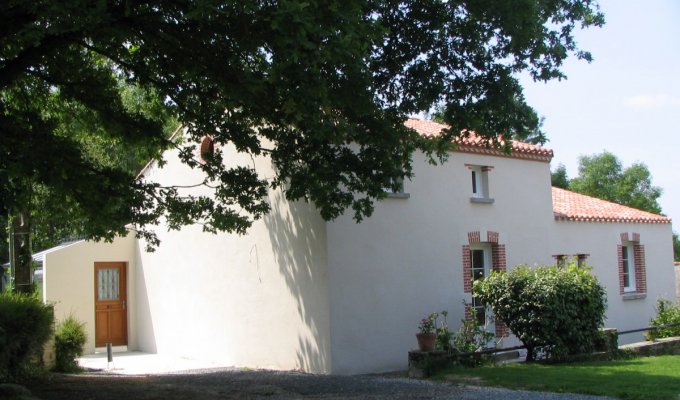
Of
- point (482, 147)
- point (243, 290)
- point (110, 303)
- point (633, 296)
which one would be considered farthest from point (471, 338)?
point (110, 303)

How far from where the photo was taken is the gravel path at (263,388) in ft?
35.6

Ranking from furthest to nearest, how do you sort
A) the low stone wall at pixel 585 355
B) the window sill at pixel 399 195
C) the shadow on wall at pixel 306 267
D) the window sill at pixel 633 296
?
the window sill at pixel 633 296
the window sill at pixel 399 195
the shadow on wall at pixel 306 267
the low stone wall at pixel 585 355

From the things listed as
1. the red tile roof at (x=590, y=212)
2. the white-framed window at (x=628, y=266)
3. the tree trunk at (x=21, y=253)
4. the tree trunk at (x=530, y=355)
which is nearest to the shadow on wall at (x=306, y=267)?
the tree trunk at (x=530, y=355)

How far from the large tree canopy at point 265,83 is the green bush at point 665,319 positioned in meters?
10.1

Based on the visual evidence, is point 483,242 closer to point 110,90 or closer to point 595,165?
point 110,90

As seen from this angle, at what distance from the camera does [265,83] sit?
972cm

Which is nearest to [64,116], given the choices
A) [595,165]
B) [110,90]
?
[110,90]

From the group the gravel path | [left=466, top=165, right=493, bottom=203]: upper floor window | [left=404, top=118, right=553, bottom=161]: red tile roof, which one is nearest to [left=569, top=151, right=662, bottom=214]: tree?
[left=404, top=118, right=553, bottom=161]: red tile roof

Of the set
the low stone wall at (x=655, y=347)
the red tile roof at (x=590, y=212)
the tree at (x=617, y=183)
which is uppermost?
the tree at (x=617, y=183)

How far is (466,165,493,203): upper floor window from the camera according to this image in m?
16.8

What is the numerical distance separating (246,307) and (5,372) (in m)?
4.99

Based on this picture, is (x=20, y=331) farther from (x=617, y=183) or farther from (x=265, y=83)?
(x=617, y=183)

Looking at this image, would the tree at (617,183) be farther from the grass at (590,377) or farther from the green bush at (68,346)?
the green bush at (68,346)

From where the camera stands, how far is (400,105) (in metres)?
11.6
